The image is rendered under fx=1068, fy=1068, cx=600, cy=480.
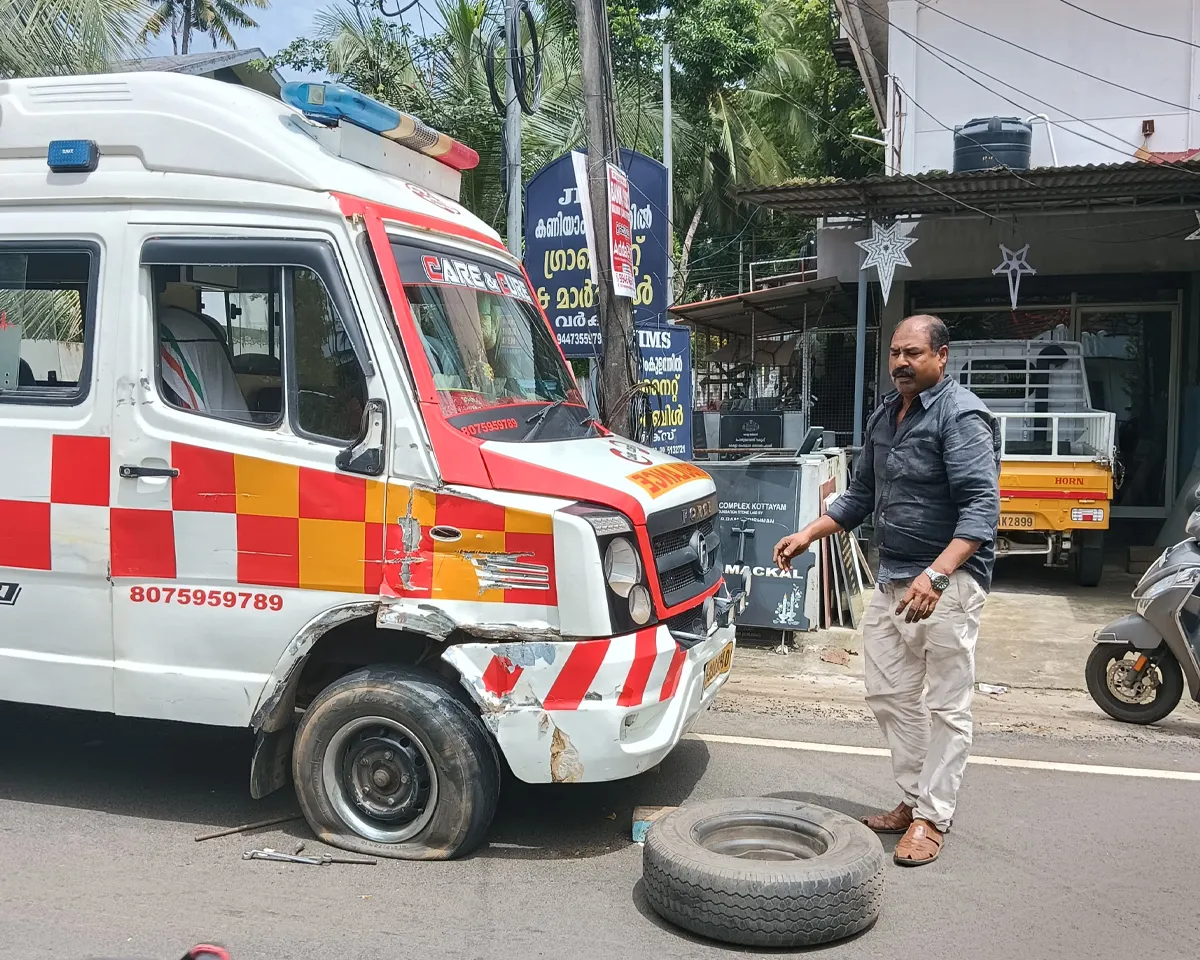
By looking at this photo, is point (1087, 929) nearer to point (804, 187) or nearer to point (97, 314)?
point (97, 314)

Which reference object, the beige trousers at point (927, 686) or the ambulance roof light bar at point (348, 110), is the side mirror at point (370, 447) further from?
the beige trousers at point (927, 686)

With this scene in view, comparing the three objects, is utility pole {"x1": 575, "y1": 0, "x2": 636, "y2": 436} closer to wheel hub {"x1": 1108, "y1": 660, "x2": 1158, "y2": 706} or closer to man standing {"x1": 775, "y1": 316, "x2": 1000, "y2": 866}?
man standing {"x1": 775, "y1": 316, "x2": 1000, "y2": 866}

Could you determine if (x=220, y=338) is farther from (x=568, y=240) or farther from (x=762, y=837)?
(x=568, y=240)

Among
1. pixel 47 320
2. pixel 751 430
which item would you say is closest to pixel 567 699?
pixel 47 320

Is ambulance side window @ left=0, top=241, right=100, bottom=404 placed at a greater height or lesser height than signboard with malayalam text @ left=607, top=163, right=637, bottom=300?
lesser

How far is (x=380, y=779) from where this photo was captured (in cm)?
398

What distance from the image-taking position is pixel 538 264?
7.58 m

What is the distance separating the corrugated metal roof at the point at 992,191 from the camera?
9734 mm

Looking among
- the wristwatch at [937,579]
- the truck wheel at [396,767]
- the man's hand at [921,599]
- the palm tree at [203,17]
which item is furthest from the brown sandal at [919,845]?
the palm tree at [203,17]

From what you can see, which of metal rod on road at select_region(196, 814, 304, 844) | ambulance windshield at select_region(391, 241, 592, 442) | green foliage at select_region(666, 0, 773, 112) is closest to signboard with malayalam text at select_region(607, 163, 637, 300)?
ambulance windshield at select_region(391, 241, 592, 442)

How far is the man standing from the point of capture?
3871 millimetres

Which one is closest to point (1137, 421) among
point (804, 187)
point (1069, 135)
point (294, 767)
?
point (1069, 135)

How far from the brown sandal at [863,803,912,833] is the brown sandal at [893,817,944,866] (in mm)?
155

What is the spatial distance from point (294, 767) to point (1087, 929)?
2.83 metres
